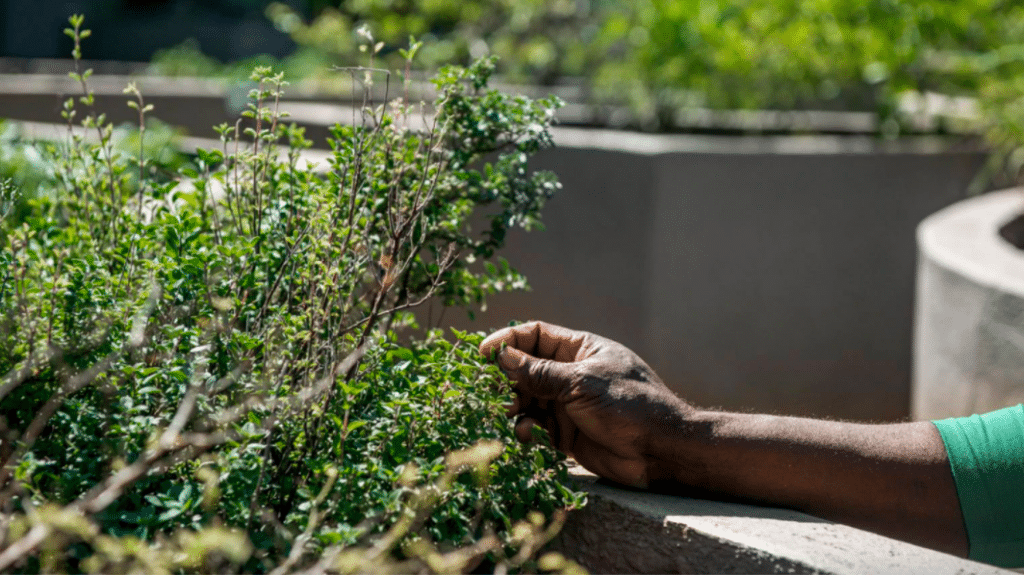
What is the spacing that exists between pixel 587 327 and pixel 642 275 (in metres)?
Result: 0.35

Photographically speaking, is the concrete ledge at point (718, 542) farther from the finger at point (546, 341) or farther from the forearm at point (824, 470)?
the finger at point (546, 341)

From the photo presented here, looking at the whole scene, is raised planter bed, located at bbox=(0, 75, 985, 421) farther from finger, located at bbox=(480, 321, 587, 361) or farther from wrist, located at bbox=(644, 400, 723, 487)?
wrist, located at bbox=(644, 400, 723, 487)

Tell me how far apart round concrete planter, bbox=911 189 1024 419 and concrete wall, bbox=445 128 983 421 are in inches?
23.8

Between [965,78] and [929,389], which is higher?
[965,78]

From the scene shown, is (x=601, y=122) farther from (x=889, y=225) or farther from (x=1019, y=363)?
(x=1019, y=363)

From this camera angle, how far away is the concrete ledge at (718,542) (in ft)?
5.07

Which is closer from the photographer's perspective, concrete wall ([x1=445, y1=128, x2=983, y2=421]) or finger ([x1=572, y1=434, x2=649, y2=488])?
finger ([x1=572, y1=434, x2=649, y2=488])

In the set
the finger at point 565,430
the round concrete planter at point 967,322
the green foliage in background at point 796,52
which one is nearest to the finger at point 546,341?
the finger at point 565,430

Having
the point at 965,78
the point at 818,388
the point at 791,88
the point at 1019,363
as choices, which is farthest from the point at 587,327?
the point at 965,78

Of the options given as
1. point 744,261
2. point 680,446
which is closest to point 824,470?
point 680,446

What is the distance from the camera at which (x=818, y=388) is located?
17.9 feet

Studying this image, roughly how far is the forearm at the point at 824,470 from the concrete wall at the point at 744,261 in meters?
2.26

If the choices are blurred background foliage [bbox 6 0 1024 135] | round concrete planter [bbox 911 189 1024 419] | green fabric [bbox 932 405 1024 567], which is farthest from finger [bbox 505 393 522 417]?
blurred background foliage [bbox 6 0 1024 135]

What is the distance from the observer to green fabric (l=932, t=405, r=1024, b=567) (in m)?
1.91
